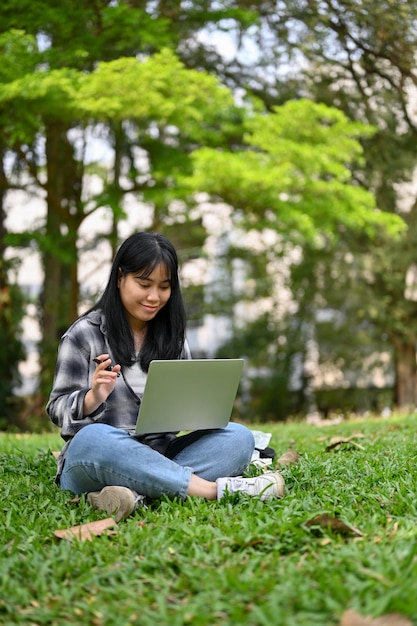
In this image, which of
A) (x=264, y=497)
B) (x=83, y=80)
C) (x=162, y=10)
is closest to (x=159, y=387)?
(x=264, y=497)

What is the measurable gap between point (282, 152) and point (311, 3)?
236 centimetres

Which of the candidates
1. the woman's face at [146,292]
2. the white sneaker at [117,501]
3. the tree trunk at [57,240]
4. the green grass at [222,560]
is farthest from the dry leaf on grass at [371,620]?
the tree trunk at [57,240]

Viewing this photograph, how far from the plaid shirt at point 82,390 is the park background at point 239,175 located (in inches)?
227

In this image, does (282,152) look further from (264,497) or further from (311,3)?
(264,497)

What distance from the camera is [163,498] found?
2.91 metres

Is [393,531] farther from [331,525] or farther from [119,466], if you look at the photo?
[119,466]

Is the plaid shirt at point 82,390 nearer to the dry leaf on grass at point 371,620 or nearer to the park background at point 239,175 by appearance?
the dry leaf on grass at point 371,620

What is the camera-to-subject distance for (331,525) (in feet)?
7.79

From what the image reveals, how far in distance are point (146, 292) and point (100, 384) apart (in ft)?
1.56

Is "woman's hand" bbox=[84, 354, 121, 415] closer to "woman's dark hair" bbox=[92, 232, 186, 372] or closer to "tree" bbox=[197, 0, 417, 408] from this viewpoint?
"woman's dark hair" bbox=[92, 232, 186, 372]

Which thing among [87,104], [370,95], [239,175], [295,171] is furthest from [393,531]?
[370,95]

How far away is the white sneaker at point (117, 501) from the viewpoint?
2.73 meters

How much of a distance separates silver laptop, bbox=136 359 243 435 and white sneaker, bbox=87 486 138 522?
26cm

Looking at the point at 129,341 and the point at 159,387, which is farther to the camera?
the point at 129,341
